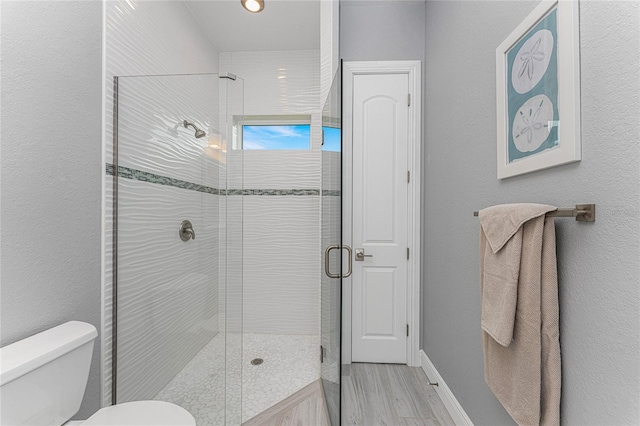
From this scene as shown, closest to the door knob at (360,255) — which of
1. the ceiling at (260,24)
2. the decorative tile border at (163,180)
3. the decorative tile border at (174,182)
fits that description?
the decorative tile border at (163,180)

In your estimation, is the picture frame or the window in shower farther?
the window in shower

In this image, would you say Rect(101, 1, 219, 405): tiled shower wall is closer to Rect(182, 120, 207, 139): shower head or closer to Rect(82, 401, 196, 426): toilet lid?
Rect(182, 120, 207, 139): shower head

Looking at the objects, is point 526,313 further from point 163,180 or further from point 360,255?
point 163,180

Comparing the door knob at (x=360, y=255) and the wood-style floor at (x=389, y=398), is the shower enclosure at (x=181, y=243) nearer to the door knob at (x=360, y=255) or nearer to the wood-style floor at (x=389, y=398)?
the wood-style floor at (x=389, y=398)

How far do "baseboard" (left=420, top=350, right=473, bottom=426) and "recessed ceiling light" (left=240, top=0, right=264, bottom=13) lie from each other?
9.61 feet

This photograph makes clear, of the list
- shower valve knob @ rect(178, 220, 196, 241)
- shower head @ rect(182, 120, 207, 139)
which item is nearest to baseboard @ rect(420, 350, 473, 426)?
shower valve knob @ rect(178, 220, 196, 241)

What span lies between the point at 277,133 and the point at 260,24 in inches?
36.6

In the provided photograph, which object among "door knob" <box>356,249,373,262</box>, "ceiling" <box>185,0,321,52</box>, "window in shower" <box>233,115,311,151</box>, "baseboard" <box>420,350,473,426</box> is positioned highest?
"ceiling" <box>185,0,321,52</box>

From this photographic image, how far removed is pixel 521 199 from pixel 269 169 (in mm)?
2107

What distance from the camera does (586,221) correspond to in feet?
2.65

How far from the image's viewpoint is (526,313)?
3.01 feet

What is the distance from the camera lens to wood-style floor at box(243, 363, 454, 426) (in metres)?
1.60

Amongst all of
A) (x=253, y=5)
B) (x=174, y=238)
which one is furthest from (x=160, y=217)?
(x=253, y=5)

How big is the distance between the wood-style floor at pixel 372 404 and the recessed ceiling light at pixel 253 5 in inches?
109
